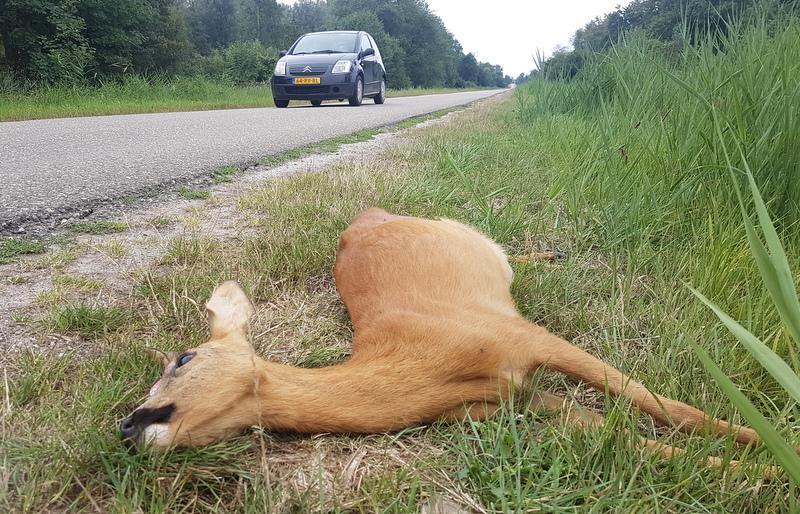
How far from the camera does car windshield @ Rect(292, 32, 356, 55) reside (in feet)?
42.6

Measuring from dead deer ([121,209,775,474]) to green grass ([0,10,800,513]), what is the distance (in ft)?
0.19

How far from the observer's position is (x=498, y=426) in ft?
4.45

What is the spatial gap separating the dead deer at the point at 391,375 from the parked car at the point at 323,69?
11.0m

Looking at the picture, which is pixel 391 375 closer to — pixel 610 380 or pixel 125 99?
pixel 610 380

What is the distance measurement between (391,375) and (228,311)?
0.51m

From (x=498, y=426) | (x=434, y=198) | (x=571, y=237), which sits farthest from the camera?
(x=434, y=198)

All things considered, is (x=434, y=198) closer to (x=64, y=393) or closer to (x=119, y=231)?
(x=119, y=231)

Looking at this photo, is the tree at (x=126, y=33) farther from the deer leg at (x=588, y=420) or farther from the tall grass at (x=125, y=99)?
the deer leg at (x=588, y=420)

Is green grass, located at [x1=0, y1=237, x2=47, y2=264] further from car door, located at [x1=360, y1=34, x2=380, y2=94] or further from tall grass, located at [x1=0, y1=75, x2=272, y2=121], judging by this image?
car door, located at [x1=360, y1=34, x2=380, y2=94]

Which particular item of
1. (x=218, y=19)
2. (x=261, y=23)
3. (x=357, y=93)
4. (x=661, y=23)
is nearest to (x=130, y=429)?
(x=661, y=23)

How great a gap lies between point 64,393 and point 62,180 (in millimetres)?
2828

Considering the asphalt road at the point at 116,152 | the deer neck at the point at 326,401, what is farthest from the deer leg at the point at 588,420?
the asphalt road at the point at 116,152

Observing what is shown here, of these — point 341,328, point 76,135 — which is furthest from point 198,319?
point 76,135

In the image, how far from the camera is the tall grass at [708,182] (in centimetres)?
179
